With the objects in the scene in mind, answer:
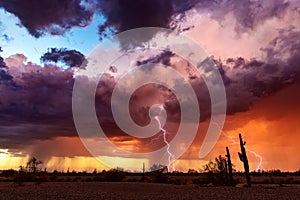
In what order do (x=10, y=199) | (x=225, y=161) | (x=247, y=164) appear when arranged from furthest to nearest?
1. (x=225, y=161)
2. (x=247, y=164)
3. (x=10, y=199)

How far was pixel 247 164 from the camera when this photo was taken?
51.0 meters

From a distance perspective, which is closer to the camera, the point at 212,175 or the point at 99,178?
the point at 212,175

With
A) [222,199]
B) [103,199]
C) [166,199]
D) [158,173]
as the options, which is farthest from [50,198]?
[158,173]

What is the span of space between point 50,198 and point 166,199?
1041 centimetres

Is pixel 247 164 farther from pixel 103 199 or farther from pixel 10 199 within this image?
pixel 10 199

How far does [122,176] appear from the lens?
7544cm

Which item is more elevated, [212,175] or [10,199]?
[212,175]

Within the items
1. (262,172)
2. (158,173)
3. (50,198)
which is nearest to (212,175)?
(158,173)

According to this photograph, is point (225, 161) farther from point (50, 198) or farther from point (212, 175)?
point (50, 198)

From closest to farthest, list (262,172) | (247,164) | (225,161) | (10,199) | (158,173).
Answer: (10,199), (247,164), (225,161), (158,173), (262,172)

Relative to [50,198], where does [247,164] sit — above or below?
above

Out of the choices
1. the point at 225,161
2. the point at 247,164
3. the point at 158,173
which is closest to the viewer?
the point at 247,164

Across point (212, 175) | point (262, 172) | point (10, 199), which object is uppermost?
point (262, 172)

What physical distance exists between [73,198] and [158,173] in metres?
41.4
